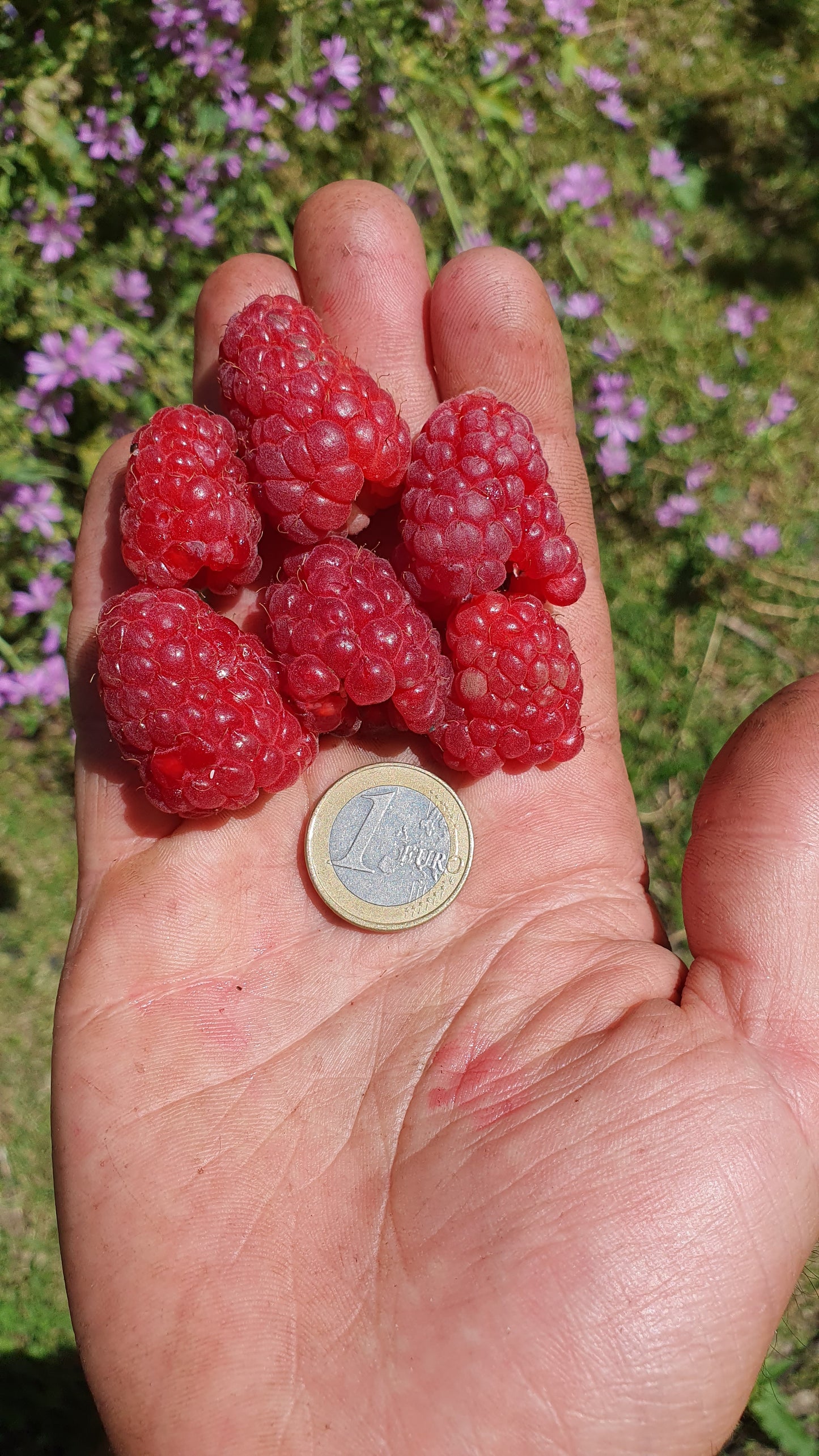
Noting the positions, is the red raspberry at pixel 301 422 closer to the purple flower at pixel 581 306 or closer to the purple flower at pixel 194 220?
the purple flower at pixel 194 220

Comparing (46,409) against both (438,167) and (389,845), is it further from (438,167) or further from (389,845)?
(389,845)

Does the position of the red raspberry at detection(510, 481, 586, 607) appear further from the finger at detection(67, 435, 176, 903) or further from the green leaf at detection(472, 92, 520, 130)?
the green leaf at detection(472, 92, 520, 130)

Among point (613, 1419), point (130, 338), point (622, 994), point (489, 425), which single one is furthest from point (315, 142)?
point (613, 1419)

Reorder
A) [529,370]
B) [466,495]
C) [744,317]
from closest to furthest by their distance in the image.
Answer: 1. [466,495]
2. [529,370]
3. [744,317]

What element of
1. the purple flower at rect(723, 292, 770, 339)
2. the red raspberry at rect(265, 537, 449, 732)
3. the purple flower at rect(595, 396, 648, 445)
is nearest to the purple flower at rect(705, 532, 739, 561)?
the purple flower at rect(595, 396, 648, 445)

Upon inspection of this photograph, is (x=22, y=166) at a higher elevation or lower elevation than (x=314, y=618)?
higher

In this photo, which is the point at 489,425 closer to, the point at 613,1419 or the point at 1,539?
the point at 1,539

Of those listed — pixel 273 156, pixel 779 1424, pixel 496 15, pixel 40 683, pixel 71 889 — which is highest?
pixel 496 15

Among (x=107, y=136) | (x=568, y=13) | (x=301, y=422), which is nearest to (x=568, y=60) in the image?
(x=568, y=13)
